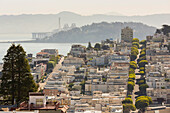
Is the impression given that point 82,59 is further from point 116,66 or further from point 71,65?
point 116,66

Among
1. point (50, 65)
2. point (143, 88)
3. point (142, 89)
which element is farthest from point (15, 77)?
point (50, 65)

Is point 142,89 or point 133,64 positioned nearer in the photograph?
point 142,89

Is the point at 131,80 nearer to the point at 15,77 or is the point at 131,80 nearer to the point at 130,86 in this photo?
the point at 130,86

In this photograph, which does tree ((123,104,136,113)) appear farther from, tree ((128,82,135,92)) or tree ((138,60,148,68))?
tree ((138,60,148,68))

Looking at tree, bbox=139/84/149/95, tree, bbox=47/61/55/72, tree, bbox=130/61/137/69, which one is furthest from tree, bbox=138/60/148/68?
tree, bbox=139/84/149/95

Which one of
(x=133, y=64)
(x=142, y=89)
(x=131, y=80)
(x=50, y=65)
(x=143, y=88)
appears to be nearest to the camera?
(x=142, y=89)

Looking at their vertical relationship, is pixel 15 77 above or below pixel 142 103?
Answer: above

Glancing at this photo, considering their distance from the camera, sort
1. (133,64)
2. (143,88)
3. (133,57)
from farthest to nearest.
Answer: (133,57) < (133,64) < (143,88)

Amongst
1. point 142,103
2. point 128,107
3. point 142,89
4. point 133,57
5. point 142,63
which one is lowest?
point 128,107

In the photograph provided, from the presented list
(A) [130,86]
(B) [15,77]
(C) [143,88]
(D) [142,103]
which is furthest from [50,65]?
(B) [15,77]
